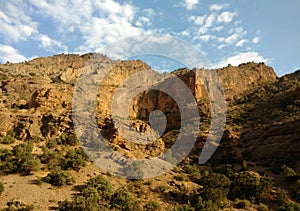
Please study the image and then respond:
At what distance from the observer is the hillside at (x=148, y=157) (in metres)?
22.1

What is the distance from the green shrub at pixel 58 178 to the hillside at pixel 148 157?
0.08m

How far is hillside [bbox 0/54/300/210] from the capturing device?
22062 mm

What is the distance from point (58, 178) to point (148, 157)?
36.2 ft

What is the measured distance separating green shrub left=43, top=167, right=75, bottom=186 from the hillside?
79 mm

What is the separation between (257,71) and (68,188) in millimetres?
71324

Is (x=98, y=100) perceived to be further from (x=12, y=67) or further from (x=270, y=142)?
(x=12, y=67)

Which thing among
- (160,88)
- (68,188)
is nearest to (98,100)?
(160,88)

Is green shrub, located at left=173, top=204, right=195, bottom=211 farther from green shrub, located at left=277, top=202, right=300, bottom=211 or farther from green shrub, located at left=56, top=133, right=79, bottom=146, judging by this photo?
green shrub, located at left=56, top=133, right=79, bottom=146

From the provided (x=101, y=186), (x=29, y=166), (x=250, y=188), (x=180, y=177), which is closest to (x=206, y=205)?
(x=250, y=188)

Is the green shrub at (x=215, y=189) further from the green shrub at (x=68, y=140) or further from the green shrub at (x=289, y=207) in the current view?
the green shrub at (x=68, y=140)

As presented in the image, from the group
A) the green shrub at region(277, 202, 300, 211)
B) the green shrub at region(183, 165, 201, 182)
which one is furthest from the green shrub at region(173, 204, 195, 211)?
the green shrub at region(183, 165, 201, 182)

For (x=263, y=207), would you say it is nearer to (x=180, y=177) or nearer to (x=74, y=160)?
(x=180, y=177)

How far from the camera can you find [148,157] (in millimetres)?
31703

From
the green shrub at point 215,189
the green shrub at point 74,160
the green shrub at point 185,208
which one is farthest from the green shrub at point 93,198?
the green shrub at point 215,189
